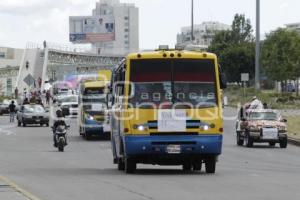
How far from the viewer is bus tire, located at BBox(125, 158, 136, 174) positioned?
20.9m

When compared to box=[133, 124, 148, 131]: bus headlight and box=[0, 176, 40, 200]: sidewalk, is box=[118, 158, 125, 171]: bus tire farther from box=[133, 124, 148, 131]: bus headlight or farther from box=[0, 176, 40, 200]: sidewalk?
box=[0, 176, 40, 200]: sidewalk

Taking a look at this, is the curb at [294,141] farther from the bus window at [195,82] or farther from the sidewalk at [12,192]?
the sidewalk at [12,192]

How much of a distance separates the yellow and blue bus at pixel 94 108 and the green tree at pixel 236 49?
232 feet

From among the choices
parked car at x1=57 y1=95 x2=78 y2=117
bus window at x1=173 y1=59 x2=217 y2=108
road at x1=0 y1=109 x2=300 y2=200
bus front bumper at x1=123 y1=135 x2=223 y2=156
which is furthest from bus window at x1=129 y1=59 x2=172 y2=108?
parked car at x1=57 y1=95 x2=78 y2=117

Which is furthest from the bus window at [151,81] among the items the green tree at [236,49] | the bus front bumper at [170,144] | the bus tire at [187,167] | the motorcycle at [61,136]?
the green tree at [236,49]

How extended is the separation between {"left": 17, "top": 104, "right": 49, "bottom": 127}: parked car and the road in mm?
21485

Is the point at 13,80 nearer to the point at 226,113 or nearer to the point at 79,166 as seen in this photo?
the point at 226,113

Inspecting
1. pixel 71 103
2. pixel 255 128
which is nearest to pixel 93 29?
pixel 71 103

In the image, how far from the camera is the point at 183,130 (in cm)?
2025

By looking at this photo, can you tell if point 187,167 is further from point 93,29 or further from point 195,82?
point 93,29

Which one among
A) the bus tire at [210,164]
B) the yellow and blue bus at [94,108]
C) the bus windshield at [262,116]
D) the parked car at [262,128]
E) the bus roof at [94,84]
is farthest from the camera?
the bus roof at [94,84]

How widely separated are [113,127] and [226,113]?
1754 inches

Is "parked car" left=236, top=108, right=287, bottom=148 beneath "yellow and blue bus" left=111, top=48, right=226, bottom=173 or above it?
beneath

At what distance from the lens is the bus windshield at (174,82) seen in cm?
2047
